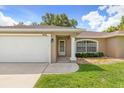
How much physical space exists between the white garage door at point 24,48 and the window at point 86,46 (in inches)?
354

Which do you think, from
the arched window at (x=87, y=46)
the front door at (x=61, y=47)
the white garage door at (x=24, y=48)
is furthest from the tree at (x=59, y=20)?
the white garage door at (x=24, y=48)

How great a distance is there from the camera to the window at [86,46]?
75.2 ft

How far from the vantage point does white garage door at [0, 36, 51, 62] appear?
47.7ft

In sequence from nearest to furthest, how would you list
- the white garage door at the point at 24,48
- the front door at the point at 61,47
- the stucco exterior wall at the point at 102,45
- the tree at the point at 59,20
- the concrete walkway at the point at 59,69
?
the concrete walkway at the point at 59,69 → the white garage door at the point at 24,48 → the front door at the point at 61,47 → the stucco exterior wall at the point at 102,45 → the tree at the point at 59,20

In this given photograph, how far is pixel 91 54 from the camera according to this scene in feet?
71.9

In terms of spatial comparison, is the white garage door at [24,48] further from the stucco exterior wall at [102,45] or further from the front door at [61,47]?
the stucco exterior wall at [102,45]

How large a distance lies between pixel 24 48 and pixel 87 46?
1004 centimetres

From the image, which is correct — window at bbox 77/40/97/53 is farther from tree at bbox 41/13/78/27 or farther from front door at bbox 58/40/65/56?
tree at bbox 41/13/78/27

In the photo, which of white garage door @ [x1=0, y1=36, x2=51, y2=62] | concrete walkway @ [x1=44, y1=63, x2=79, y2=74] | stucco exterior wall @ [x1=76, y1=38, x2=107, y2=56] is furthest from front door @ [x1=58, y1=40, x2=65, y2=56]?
concrete walkway @ [x1=44, y1=63, x2=79, y2=74]

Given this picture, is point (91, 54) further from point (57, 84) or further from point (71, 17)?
point (71, 17)

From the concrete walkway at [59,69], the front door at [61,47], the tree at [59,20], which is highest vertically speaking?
the tree at [59,20]

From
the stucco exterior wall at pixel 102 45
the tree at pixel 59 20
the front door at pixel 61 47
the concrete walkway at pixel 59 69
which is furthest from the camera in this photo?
the tree at pixel 59 20

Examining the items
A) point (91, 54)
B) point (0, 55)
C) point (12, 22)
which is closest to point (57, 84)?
point (0, 55)
